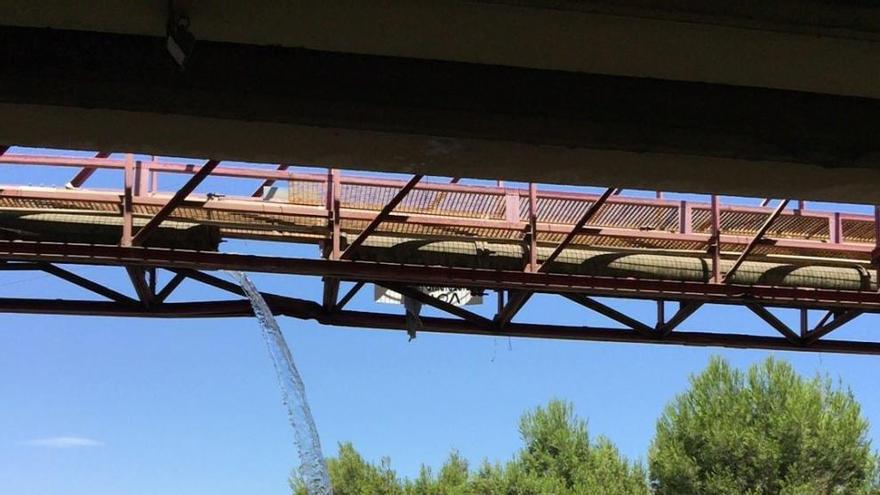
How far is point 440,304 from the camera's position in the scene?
11.4 metres

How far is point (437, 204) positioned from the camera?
34.5 ft

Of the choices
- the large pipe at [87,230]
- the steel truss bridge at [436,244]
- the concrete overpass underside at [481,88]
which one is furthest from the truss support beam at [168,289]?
the concrete overpass underside at [481,88]

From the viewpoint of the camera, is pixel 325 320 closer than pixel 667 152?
No

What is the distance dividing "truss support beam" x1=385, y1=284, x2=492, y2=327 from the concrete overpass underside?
541cm

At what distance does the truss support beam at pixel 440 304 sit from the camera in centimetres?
1115

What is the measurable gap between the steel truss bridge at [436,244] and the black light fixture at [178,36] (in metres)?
4.35

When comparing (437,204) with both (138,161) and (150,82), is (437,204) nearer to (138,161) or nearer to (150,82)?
(138,161)

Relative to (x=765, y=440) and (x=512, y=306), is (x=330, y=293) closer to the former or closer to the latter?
(x=512, y=306)

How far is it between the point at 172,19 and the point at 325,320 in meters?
7.63

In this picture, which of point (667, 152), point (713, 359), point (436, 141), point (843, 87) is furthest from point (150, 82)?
point (713, 359)

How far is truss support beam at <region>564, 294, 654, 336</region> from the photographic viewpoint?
11.6m

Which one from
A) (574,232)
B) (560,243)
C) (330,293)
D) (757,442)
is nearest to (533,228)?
(560,243)

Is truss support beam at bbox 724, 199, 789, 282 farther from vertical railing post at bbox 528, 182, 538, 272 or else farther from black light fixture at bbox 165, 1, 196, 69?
black light fixture at bbox 165, 1, 196, 69

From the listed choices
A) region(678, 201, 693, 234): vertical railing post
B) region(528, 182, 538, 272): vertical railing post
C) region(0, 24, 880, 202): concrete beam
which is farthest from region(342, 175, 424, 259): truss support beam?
region(678, 201, 693, 234): vertical railing post
